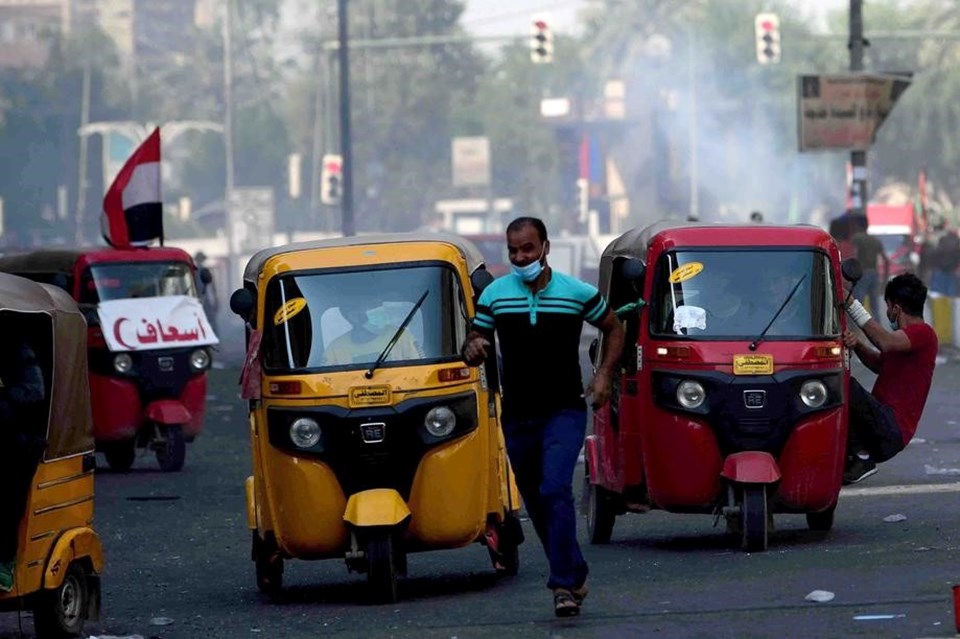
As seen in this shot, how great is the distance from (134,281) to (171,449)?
152 centimetres

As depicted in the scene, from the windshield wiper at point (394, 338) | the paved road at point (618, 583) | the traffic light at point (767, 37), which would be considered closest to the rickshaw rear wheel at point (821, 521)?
the paved road at point (618, 583)

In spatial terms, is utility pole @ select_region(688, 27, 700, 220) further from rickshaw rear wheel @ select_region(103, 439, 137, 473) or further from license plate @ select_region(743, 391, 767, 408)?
license plate @ select_region(743, 391, 767, 408)

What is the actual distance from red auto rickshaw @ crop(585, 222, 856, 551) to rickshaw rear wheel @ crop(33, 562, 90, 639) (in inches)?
127

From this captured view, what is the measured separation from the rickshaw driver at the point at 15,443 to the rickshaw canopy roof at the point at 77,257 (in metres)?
10.3

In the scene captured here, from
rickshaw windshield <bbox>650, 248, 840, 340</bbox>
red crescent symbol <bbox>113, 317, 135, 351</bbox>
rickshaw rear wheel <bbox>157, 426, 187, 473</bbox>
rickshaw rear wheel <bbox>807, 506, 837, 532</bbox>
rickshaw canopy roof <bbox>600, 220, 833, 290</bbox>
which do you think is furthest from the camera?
rickshaw rear wheel <bbox>157, 426, 187, 473</bbox>

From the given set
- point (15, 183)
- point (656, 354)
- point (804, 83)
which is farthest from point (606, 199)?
point (656, 354)

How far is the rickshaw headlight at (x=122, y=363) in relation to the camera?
19703 millimetres

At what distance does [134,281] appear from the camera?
2016 cm

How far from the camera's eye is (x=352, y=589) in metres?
11.9

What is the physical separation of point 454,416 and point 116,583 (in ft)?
8.65

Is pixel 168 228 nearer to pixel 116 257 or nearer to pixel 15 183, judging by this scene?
pixel 15 183

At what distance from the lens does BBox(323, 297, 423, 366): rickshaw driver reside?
1119cm

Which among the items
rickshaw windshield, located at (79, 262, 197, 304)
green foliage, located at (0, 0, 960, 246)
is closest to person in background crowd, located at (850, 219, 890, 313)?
rickshaw windshield, located at (79, 262, 197, 304)

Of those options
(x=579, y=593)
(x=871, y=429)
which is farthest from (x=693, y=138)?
(x=579, y=593)
